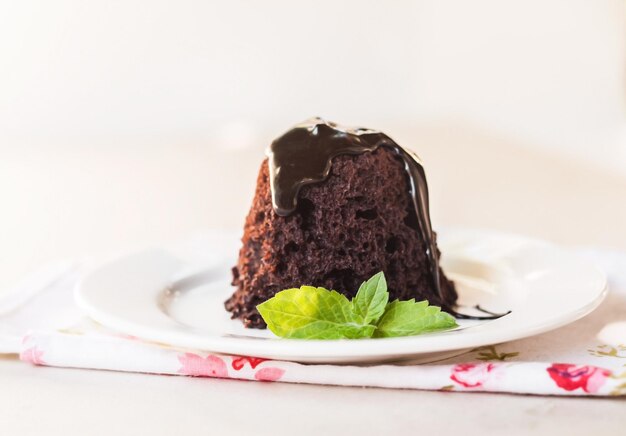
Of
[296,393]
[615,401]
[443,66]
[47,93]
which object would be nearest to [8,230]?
[296,393]

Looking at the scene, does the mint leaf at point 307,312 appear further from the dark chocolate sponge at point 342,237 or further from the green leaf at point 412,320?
the dark chocolate sponge at point 342,237

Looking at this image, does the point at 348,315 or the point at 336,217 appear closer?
the point at 348,315

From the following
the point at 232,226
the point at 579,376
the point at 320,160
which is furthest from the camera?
the point at 232,226

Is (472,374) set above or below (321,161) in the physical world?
below

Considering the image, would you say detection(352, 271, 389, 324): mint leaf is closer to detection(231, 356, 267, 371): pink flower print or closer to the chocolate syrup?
detection(231, 356, 267, 371): pink flower print

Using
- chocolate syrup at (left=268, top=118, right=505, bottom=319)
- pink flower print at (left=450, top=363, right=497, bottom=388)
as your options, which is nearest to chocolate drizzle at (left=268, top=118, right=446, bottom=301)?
chocolate syrup at (left=268, top=118, right=505, bottom=319)

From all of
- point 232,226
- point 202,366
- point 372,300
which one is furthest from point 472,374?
point 232,226

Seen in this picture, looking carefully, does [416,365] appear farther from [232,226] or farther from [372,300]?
[232,226]

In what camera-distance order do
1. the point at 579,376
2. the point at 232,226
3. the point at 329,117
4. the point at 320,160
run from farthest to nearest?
the point at 329,117
the point at 232,226
the point at 320,160
the point at 579,376
